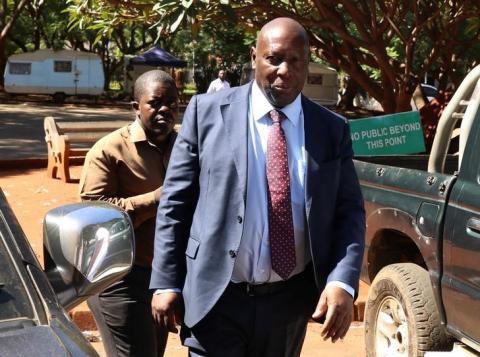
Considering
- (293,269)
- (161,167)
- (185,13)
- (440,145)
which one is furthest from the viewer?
(185,13)

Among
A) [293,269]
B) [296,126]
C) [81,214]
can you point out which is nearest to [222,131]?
[296,126]

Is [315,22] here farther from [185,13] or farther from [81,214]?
[81,214]

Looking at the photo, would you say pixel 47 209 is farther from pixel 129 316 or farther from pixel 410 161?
pixel 129 316

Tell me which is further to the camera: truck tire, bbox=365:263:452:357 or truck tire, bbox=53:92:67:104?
truck tire, bbox=53:92:67:104

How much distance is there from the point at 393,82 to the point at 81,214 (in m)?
9.81

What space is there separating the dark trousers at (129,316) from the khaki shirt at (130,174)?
107mm

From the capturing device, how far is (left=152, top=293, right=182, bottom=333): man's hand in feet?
10.3

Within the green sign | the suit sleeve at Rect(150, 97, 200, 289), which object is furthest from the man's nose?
the green sign

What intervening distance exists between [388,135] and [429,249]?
2360mm

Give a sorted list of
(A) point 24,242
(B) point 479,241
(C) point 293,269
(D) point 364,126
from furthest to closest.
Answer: (D) point 364,126 → (B) point 479,241 → (C) point 293,269 → (A) point 24,242

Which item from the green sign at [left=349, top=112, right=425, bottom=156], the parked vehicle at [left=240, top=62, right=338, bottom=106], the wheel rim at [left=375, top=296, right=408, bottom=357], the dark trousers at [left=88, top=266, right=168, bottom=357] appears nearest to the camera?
the dark trousers at [left=88, top=266, right=168, bottom=357]

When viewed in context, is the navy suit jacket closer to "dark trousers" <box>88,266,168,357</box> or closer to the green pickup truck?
"dark trousers" <box>88,266,168,357</box>

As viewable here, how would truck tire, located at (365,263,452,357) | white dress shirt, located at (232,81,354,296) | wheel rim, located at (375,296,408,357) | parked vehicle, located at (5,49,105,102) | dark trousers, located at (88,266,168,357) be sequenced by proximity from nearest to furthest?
white dress shirt, located at (232,81,354,296) → dark trousers, located at (88,266,168,357) → truck tire, located at (365,263,452,357) → wheel rim, located at (375,296,408,357) → parked vehicle, located at (5,49,105,102)

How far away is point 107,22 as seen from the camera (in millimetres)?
12531
